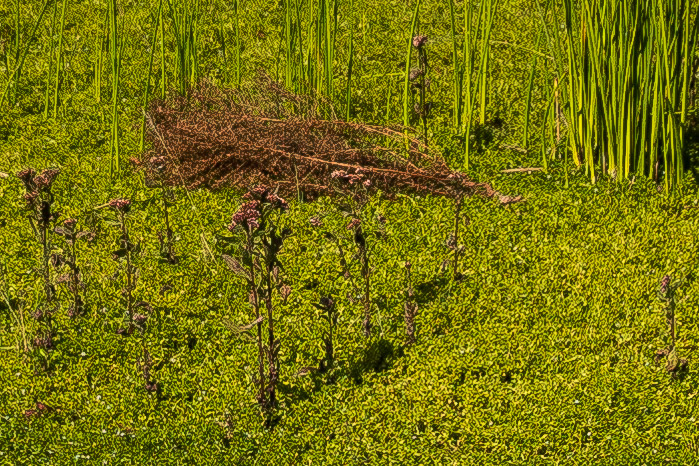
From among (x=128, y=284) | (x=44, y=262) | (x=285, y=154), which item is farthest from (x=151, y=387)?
(x=285, y=154)

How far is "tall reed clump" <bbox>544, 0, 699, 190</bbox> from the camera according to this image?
5.20m

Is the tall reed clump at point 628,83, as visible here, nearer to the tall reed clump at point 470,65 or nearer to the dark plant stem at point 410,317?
the tall reed clump at point 470,65

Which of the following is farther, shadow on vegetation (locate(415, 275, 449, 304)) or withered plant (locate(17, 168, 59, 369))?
shadow on vegetation (locate(415, 275, 449, 304))

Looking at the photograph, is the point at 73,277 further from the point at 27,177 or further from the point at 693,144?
the point at 693,144

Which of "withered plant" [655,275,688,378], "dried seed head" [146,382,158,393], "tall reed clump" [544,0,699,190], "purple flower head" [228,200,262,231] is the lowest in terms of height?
"dried seed head" [146,382,158,393]

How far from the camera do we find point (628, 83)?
17.4 ft

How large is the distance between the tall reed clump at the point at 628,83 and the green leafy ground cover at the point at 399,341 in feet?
0.74

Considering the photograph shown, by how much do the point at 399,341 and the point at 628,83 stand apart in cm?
221

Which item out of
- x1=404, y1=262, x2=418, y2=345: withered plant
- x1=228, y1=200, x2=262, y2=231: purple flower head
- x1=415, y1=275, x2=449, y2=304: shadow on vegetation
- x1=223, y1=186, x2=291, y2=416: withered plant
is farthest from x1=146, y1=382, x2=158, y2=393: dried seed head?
x1=415, y1=275, x2=449, y2=304: shadow on vegetation

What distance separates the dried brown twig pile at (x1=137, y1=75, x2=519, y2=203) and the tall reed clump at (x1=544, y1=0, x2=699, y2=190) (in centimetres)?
72

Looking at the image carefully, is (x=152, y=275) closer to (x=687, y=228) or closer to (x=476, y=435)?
(x=476, y=435)

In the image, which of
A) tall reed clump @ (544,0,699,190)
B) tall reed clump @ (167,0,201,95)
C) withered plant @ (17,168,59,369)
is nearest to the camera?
withered plant @ (17,168,59,369)

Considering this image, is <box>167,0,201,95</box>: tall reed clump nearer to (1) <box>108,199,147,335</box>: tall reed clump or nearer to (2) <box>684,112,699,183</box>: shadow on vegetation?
(1) <box>108,199,147,335</box>: tall reed clump

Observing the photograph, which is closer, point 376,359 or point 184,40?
point 376,359
